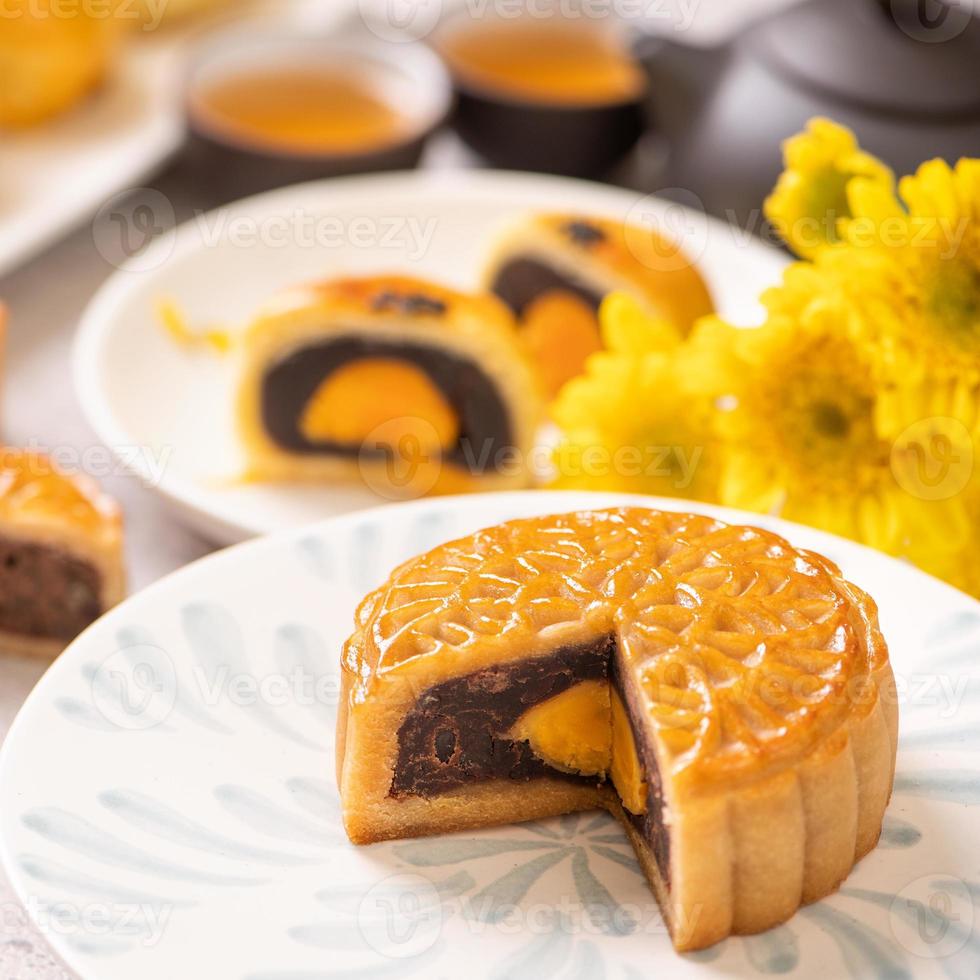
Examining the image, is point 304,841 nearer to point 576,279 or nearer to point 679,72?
point 576,279

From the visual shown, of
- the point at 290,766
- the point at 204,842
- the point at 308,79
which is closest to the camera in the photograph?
the point at 204,842

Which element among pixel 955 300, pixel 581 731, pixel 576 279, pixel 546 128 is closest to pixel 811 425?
pixel 955 300

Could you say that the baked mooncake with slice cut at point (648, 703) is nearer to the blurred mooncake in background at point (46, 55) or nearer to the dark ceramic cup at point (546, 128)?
the dark ceramic cup at point (546, 128)

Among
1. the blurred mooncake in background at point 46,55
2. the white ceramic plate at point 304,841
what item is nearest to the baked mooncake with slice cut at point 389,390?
the white ceramic plate at point 304,841

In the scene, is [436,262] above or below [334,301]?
below

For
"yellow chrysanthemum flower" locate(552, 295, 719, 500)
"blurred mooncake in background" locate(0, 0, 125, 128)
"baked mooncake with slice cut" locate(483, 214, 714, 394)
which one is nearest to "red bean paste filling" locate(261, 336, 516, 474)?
"baked mooncake with slice cut" locate(483, 214, 714, 394)

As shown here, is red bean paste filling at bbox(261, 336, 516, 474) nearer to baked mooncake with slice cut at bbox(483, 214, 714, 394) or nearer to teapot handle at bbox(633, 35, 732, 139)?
baked mooncake with slice cut at bbox(483, 214, 714, 394)

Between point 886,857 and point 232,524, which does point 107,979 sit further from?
point 232,524

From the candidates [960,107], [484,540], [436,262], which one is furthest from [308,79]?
[484,540]
